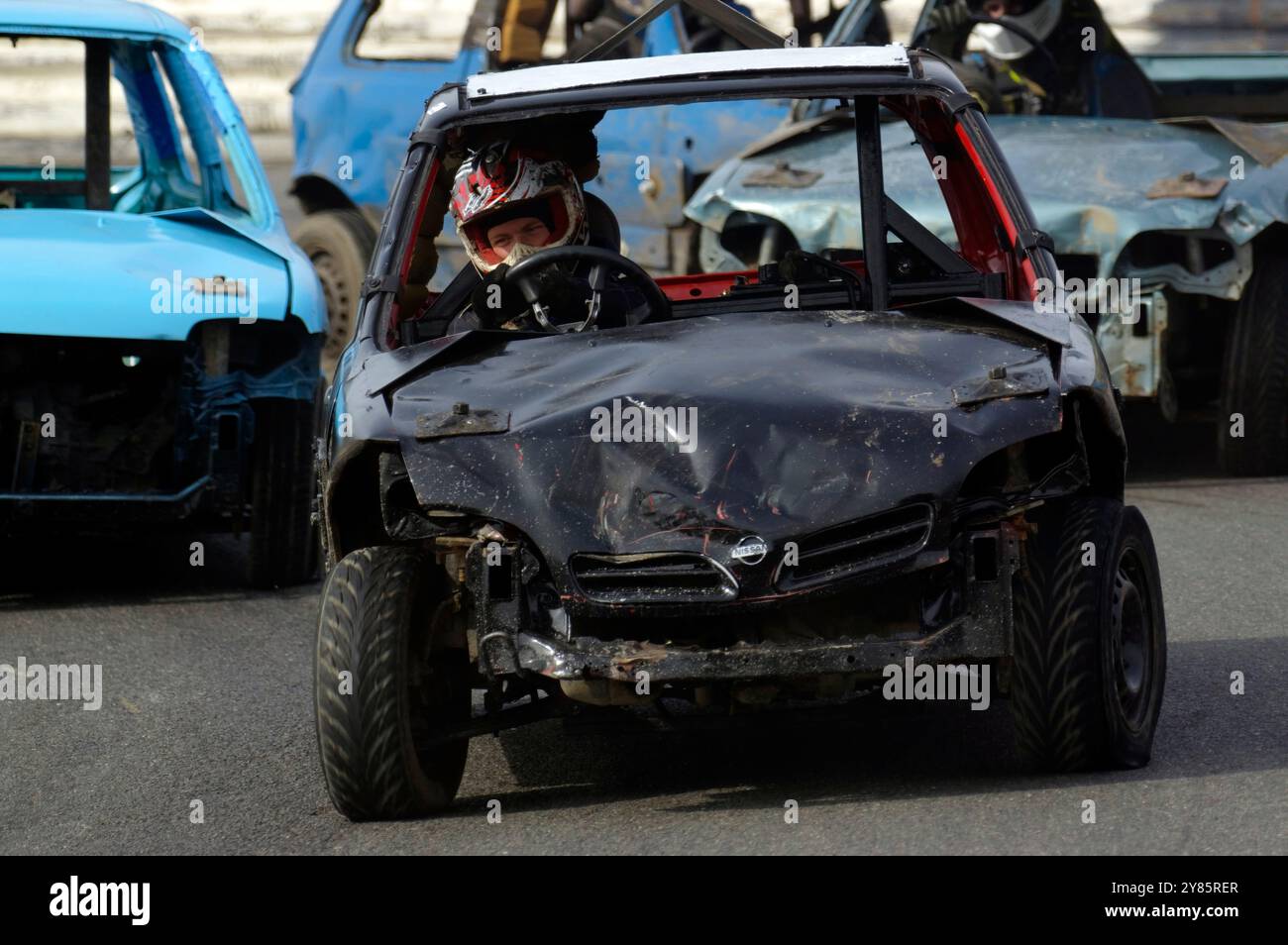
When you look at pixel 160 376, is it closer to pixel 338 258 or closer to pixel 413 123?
pixel 413 123

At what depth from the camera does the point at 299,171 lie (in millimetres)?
13164

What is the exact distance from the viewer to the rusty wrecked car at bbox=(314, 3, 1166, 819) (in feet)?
14.9

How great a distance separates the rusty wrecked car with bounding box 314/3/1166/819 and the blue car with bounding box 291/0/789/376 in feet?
21.2

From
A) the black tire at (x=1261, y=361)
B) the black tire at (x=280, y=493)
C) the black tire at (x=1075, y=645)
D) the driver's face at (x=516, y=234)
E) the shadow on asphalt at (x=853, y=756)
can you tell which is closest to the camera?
the black tire at (x=1075, y=645)


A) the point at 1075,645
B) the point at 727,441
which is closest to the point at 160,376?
the point at 727,441

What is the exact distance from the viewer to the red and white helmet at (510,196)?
5832 mm

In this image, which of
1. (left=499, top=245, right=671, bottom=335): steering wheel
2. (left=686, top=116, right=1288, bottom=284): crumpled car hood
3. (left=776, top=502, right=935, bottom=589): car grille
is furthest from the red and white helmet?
(left=686, top=116, right=1288, bottom=284): crumpled car hood

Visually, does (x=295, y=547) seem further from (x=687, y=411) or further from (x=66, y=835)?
(x=687, y=411)

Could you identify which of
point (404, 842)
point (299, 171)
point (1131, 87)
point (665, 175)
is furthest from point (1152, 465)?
point (404, 842)

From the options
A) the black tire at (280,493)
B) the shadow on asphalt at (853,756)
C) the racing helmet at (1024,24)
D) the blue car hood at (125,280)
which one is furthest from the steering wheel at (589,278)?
the racing helmet at (1024,24)

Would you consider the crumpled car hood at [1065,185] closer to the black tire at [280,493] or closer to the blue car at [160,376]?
the blue car at [160,376]

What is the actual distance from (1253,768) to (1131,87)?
6.75 meters

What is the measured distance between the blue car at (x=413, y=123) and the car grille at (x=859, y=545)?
6.99 m
